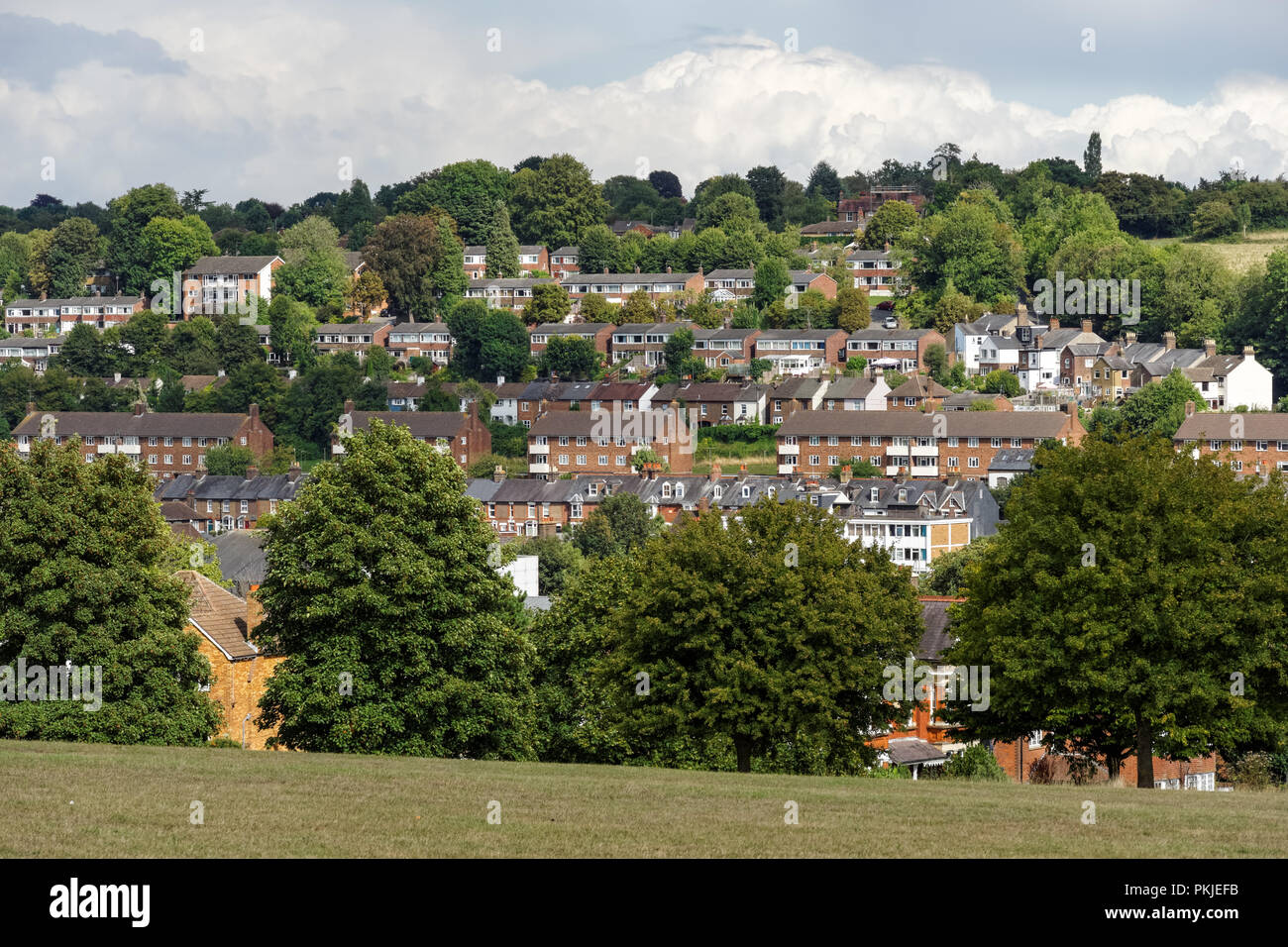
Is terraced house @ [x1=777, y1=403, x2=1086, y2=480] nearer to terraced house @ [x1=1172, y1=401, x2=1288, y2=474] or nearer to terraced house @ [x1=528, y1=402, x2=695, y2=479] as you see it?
terraced house @ [x1=1172, y1=401, x2=1288, y2=474]

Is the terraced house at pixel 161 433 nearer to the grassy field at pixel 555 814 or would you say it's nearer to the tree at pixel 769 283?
the tree at pixel 769 283

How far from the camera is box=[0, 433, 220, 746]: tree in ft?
113

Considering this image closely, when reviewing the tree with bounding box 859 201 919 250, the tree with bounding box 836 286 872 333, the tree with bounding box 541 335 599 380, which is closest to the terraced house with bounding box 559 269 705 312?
the tree with bounding box 859 201 919 250

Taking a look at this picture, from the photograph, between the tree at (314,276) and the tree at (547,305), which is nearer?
the tree at (547,305)

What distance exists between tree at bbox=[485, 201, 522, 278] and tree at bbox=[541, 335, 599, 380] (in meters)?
30.5

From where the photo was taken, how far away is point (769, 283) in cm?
14725

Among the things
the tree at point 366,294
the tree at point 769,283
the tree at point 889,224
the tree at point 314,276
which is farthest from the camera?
the tree at point 314,276

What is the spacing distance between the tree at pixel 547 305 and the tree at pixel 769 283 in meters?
15.8

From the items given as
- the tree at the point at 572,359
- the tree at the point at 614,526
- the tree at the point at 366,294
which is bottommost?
the tree at the point at 614,526

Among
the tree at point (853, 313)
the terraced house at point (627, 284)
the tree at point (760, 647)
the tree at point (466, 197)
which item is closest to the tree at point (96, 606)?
the tree at point (760, 647)

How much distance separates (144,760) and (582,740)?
1585cm

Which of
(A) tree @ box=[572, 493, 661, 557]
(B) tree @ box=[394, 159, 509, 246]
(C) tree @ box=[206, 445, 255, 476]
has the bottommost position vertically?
(A) tree @ box=[572, 493, 661, 557]

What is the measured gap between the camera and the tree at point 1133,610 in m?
33.1
